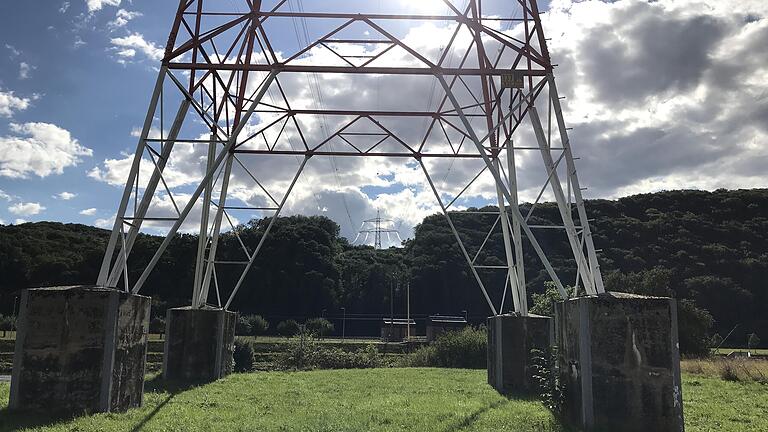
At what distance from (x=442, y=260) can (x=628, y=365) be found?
69764 millimetres

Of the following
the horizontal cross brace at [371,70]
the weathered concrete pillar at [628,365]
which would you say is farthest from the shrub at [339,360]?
the weathered concrete pillar at [628,365]

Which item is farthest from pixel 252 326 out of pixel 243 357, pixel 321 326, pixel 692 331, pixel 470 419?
pixel 470 419

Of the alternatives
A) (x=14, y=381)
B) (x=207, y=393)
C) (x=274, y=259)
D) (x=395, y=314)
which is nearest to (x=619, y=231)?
(x=395, y=314)

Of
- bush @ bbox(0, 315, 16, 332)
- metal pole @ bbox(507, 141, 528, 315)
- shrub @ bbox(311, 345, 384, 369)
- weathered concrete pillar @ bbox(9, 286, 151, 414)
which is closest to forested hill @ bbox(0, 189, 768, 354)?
bush @ bbox(0, 315, 16, 332)

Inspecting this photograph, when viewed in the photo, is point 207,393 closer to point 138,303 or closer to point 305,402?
point 305,402

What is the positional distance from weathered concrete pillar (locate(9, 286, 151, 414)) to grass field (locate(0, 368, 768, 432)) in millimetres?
406

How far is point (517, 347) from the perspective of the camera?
55.8ft

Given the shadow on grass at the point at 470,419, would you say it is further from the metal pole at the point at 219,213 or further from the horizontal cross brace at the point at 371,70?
the metal pole at the point at 219,213

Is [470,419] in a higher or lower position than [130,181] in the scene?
lower

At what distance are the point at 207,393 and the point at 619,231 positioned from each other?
68937 mm

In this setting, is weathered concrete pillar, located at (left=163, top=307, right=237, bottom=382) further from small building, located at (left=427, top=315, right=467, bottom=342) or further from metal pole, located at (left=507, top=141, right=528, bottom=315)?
small building, located at (left=427, top=315, right=467, bottom=342)

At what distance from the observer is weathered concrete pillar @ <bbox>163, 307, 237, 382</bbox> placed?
19.1m

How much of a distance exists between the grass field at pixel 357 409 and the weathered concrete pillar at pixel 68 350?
16.0 inches

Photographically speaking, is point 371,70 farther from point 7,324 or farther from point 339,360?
point 7,324
